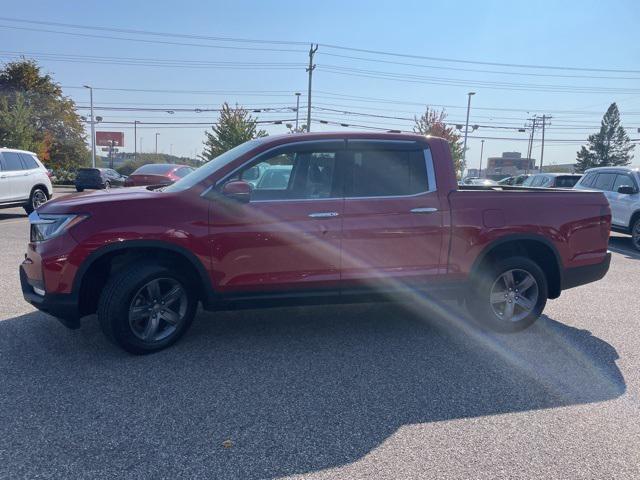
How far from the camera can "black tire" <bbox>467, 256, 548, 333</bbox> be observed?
189 inches

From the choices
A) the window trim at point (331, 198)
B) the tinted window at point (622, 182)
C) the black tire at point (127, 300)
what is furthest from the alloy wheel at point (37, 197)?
the tinted window at point (622, 182)

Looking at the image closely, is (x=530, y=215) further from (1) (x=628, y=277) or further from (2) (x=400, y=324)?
(1) (x=628, y=277)

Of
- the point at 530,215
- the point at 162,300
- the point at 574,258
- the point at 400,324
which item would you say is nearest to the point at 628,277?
the point at 574,258

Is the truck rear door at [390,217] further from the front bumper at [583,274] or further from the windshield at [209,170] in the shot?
the front bumper at [583,274]

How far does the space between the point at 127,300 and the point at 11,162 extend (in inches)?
425

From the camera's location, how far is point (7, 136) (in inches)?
1291

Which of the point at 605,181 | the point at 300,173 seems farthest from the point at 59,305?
the point at 605,181

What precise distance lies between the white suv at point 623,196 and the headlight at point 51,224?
10.6 meters

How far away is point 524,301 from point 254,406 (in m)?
3.09

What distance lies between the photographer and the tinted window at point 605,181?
39.1ft

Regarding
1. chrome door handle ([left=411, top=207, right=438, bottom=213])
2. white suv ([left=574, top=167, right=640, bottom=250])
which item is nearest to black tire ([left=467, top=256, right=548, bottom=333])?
chrome door handle ([left=411, top=207, right=438, bottom=213])

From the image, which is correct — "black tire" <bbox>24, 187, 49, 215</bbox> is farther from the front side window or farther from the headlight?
the front side window

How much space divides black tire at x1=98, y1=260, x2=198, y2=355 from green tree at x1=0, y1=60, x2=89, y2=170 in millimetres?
37367

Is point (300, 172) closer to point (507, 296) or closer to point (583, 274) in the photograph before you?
point (507, 296)
